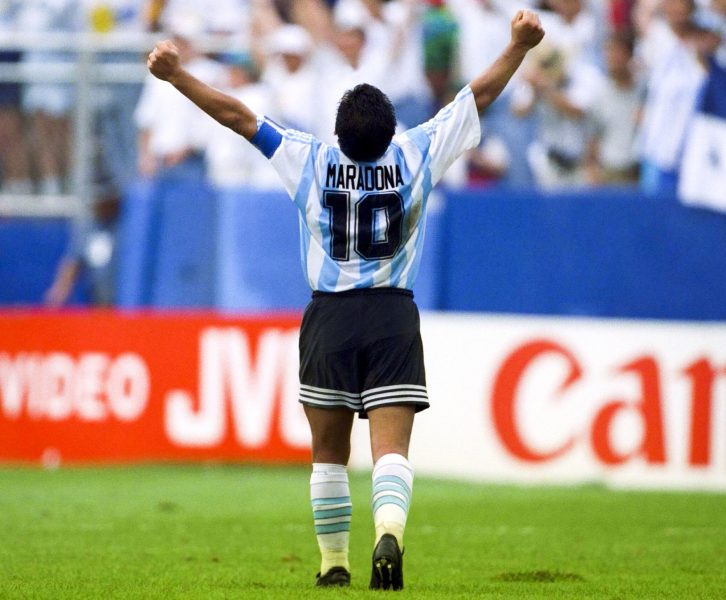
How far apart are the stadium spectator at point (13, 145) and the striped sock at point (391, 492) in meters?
11.9

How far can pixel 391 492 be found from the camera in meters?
6.74

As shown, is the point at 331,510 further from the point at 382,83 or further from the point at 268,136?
the point at 382,83

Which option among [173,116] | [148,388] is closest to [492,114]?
[173,116]

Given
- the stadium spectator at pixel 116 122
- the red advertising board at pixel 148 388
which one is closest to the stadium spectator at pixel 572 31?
the red advertising board at pixel 148 388

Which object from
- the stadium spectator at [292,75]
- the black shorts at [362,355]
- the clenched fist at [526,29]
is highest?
the stadium spectator at [292,75]

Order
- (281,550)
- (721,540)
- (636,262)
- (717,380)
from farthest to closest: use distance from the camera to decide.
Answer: (636,262)
(717,380)
(721,540)
(281,550)

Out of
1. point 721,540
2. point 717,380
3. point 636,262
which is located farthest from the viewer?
point 636,262

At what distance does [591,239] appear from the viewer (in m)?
16.2

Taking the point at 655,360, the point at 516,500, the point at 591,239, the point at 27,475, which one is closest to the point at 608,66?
the point at 591,239

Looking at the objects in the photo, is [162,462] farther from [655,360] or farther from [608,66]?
[608,66]

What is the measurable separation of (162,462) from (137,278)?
2.15 metres

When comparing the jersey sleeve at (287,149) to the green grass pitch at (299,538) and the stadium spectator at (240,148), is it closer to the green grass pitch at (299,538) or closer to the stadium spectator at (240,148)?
the green grass pitch at (299,538)

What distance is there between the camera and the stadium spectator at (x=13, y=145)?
58.7ft

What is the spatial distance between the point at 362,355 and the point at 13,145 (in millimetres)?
11821
